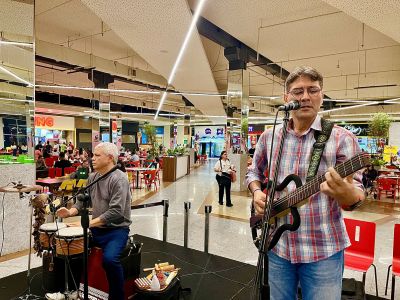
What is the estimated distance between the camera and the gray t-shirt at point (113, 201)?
3043 mm

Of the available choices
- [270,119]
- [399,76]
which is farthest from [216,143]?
[399,76]

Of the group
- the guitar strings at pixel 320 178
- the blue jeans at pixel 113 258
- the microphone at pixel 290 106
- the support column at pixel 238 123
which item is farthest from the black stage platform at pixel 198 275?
the support column at pixel 238 123

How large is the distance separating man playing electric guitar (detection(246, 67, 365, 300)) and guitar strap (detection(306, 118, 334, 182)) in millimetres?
20

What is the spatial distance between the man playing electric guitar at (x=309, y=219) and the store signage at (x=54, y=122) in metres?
21.8

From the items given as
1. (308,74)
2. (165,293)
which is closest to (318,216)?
(308,74)

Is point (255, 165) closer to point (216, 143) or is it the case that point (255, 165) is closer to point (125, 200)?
point (125, 200)

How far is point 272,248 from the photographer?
164 centimetres

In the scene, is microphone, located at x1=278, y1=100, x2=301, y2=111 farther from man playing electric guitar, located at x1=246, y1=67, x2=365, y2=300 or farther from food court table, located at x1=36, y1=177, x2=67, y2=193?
food court table, located at x1=36, y1=177, x2=67, y2=193

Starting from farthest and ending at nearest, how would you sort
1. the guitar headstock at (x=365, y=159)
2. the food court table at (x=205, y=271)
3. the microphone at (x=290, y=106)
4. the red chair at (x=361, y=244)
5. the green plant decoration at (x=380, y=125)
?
the green plant decoration at (x=380, y=125) → the food court table at (x=205, y=271) → the red chair at (x=361, y=244) → the microphone at (x=290, y=106) → the guitar headstock at (x=365, y=159)

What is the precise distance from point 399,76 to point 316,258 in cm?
1386

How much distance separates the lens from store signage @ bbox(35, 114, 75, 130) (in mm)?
21047

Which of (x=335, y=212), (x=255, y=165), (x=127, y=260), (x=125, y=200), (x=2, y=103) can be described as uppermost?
(x=2, y=103)

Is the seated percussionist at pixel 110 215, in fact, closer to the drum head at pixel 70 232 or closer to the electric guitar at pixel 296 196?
the drum head at pixel 70 232

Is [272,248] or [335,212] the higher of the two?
[335,212]
